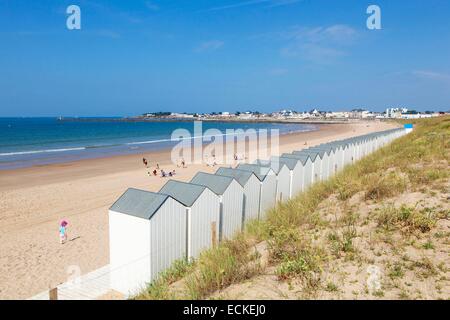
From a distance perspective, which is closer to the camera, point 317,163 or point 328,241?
point 328,241

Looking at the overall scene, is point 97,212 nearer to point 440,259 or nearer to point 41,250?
point 41,250

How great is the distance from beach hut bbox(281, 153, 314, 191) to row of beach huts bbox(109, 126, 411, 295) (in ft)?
10.1

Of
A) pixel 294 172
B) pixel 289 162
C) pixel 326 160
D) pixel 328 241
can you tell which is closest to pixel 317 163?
pixel 326 160

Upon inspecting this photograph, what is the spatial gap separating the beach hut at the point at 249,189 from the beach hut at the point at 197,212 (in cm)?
148

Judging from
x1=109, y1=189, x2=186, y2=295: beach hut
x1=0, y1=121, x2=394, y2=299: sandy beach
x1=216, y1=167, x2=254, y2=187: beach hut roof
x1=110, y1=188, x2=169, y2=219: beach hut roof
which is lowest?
x1=0, y1=121, x2=394, y2=299: sandy beach

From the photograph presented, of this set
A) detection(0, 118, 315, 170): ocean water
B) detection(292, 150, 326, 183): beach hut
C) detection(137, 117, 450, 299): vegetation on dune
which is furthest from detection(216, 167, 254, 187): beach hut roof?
detection(0, 118, 315, 170): ocean water

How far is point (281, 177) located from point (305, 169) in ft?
8.37

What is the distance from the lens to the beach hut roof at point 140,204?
5926 millimetres

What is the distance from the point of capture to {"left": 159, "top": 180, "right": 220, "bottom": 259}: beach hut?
22.2 feet

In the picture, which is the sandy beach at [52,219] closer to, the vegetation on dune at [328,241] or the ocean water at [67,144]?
the vegetation on dune at [328,241]

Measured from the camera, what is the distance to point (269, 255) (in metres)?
5.64

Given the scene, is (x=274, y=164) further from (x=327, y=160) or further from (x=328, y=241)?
(x=327, y=160)

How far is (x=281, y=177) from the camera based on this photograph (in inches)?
431

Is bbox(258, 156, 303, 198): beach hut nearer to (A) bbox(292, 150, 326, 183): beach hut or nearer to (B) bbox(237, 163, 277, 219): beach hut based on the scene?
(B) bbox(237, 163, 277, 219): beach hut
